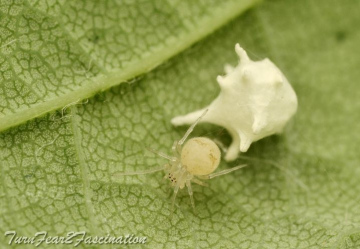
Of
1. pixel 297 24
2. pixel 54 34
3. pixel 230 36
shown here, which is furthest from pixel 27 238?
pixel 297 24

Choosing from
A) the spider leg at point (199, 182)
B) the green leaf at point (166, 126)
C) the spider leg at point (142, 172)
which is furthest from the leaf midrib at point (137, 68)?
the spider leg at point (199, 182)

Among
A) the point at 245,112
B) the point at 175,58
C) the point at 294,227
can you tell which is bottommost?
the point at 294,227

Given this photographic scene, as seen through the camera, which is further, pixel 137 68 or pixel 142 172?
pixel 137 68

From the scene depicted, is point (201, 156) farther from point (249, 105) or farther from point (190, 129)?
point (249, 105)

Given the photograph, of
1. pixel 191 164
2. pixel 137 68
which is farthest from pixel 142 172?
pixel 137 68

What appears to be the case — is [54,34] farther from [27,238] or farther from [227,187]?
[227,187]
